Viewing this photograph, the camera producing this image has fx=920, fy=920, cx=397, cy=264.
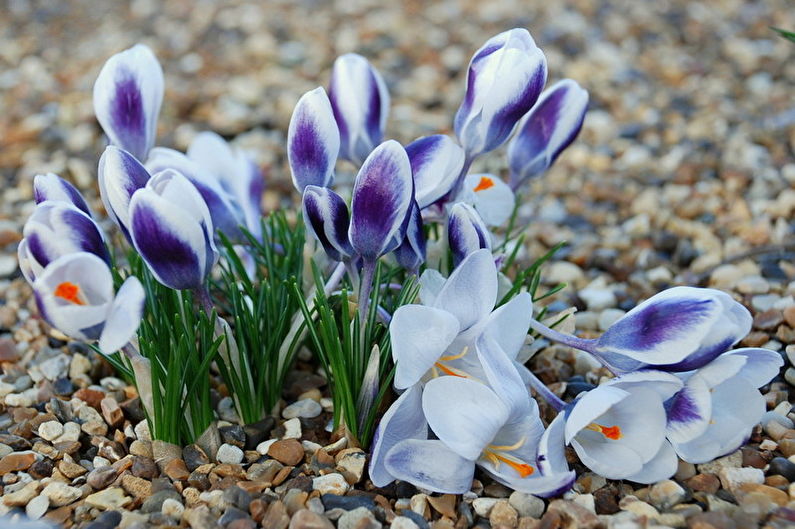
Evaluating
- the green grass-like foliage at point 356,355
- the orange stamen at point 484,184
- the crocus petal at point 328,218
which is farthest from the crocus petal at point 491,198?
the crocus petal at point 328,218

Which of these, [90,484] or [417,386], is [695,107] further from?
[90,484]

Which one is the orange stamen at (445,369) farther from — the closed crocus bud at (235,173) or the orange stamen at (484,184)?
the closed crocus bud at (235,173)

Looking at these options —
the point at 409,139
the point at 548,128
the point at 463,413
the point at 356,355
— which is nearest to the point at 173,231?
the point at 356,355

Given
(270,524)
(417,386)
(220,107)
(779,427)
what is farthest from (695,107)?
(270,524)

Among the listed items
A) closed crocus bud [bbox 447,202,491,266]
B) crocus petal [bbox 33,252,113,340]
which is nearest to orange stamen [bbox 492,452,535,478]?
closed crocus bud [bbox 447,202,491,266]

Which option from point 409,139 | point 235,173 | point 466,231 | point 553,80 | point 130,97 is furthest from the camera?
point 553,80

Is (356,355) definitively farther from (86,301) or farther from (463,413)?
(86,301)

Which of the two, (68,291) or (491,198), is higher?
(68,291)
